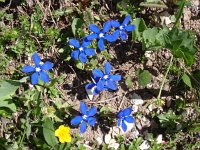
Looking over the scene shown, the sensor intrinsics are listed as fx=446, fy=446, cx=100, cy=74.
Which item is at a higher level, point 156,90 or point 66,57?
point 66,57

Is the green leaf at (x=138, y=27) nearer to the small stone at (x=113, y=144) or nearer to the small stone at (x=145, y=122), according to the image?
the small stone at (x=145, y=122)

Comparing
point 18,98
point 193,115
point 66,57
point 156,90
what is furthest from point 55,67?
point 193,115

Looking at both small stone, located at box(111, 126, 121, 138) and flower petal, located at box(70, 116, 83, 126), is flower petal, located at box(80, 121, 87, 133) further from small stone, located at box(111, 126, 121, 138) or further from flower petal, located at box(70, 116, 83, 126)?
small stone, located at box(111, 126, 121, 138)

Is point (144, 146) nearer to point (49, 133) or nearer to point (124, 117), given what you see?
point (124, 117)

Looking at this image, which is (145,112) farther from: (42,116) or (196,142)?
(42,116)

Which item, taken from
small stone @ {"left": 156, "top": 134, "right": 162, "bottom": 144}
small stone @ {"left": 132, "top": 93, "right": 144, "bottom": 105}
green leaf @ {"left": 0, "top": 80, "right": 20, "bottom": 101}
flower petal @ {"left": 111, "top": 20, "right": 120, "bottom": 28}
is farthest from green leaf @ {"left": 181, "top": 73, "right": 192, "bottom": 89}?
green leaf @ {"left": 0, "top": 80, "right": 20, "bottom": 101}

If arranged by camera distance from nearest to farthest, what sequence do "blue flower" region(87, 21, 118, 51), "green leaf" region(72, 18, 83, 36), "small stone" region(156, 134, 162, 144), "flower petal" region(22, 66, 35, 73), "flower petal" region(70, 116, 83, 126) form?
1. "flower petal" region(22, 66, 35, 73)
2. "flower petal" region(70, 116, 83, 126)
3. "blue flower" region(87, 21, 118, 51)
4. "green leaf" region(72, 18, 83, 36)
5. "small stone" region(156, 134, 162, 144)
